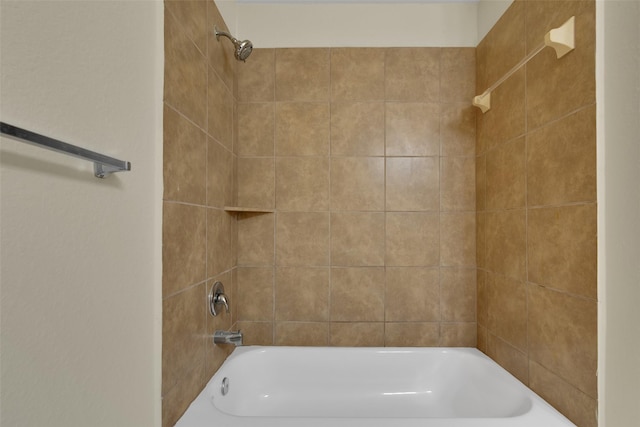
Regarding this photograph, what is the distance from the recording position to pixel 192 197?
125cm

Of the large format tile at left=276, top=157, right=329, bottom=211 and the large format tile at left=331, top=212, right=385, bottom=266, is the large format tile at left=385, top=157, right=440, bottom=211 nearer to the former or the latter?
the large format tile at left=331, top=212, right=385, bottom=266

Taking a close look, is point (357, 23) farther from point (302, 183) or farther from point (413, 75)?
point (302, 183)

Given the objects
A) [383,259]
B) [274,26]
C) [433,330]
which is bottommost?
[433,330]

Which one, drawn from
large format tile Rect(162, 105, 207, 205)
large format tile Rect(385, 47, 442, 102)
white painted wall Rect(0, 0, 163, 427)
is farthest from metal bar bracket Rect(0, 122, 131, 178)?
large format tile Rect(385, 47, 442, 102)

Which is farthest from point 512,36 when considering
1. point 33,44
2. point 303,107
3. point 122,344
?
point 122,344

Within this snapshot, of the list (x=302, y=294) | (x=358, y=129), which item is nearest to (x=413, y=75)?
(x=358, y=129)

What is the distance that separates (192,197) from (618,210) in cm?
129

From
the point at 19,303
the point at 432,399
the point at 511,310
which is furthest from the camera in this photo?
the point at 432,399

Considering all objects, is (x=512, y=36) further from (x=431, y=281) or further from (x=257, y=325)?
(x=257, y=325)

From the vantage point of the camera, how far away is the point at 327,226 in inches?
74.7

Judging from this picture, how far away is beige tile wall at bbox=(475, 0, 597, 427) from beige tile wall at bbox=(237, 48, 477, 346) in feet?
0.48

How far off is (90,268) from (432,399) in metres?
1.66

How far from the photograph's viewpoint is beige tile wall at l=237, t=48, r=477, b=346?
1884 mm

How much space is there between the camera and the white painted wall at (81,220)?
553 millimetres
